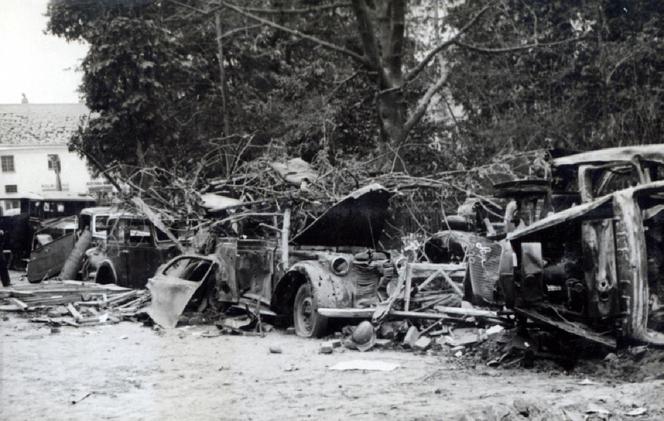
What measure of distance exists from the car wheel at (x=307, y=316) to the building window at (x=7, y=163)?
153 feet

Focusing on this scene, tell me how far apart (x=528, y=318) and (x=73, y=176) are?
51698 mm

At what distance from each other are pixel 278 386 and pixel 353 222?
12.5 feet

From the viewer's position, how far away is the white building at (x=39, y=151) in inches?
1517

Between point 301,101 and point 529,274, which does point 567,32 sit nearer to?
point 301,101

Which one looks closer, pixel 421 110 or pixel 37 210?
pixel 421 110

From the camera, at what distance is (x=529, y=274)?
7.35 metres

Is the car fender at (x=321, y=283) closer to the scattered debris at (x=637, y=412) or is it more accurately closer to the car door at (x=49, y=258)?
the scattered debris at (x=637, y=412)

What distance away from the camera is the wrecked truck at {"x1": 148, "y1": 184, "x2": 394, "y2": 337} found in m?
9.82

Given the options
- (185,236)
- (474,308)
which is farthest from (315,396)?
(185,236)

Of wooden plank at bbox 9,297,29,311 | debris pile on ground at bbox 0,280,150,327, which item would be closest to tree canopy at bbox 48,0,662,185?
debris pile on ground at bbox 0,280,150,327

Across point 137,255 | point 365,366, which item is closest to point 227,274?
point 137,255

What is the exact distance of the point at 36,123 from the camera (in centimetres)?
4184

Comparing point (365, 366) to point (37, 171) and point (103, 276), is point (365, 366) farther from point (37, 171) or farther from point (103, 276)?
point (37, 171)

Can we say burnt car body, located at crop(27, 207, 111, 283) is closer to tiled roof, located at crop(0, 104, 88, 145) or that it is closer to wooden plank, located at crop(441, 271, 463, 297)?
wooden plank, located at crop(441, 271, 463, 297)
